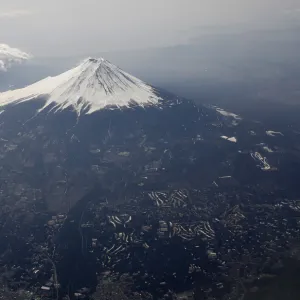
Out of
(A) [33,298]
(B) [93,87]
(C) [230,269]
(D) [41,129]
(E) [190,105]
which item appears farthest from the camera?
(E) [190,105]

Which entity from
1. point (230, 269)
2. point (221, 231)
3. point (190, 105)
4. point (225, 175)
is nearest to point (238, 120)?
point (190, 105)

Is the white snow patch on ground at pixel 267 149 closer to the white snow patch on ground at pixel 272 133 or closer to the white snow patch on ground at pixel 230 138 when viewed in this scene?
the white snow patch on ground at pixel 230 138

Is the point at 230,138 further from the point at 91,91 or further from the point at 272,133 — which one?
the point at 91,91

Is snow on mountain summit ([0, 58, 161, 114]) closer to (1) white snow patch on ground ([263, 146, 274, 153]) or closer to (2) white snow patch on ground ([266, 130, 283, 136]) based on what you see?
(2) white snow patch on ground ([266, 130, 283, 136])

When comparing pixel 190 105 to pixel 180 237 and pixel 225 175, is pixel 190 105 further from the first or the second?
pixel 180 237

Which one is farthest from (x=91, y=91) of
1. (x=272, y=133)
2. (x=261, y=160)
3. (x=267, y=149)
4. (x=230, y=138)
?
(x=272, y=133)

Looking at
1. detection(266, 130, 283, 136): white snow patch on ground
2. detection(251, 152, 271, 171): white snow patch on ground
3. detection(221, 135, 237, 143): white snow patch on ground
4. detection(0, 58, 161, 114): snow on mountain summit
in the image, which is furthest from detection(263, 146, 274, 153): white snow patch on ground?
detection(0, 58, 161, 114): snow on mountain summit

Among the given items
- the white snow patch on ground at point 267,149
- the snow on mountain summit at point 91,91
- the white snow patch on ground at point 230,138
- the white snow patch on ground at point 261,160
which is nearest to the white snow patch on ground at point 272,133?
the white snow patch on ground at point 230,138

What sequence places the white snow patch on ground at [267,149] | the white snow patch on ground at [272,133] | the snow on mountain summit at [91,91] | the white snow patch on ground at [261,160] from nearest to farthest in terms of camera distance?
the white snow patch on ground at [261,160], the white snow patch on ground at [267,149], the snow on mountain summit at [91,91], the white snow patch on ground at [272,133]

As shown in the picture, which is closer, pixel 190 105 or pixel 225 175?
pixel 225 175
